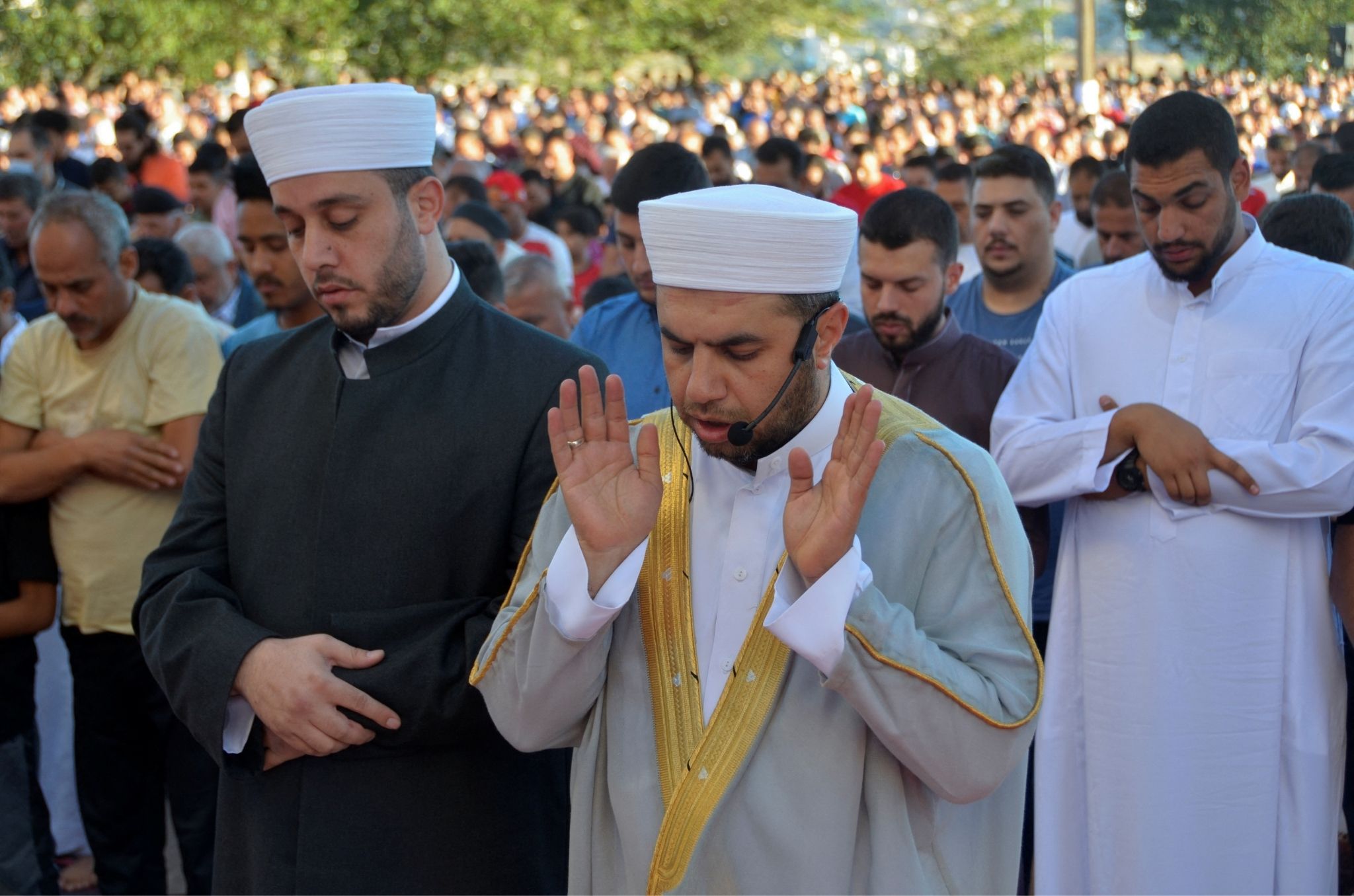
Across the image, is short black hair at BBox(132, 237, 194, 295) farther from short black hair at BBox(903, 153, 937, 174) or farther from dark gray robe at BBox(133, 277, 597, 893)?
short black hair at BBox(903, 153, 937, 174)

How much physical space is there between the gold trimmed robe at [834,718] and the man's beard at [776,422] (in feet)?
0.44

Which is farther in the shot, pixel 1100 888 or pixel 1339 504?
pixel 1100 888

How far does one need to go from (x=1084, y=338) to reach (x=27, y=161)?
8271 millimetres

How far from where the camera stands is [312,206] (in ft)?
9.21

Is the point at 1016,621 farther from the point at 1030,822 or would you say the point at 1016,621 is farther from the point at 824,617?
the point at 1030,822

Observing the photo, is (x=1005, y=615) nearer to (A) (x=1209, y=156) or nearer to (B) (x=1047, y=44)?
(A) (x=1209, y=156)

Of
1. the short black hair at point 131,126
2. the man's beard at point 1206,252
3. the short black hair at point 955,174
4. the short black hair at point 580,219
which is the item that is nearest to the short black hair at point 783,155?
the short black hair at point 955,174

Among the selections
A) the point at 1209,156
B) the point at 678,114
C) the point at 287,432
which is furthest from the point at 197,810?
the point at 678,114

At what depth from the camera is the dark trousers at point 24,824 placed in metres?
3.61

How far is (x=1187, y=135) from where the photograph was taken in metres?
3.68

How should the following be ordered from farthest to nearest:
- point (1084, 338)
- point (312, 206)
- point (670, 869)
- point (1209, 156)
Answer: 1. point (1084, 338)
2. point (1209, 156)
3. point (312, 206)
4. point (670, 869)

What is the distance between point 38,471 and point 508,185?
696cm

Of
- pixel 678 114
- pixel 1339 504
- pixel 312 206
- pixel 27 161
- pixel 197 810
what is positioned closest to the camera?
pixel 312 206

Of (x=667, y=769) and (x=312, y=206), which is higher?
(x=312, y=206)
